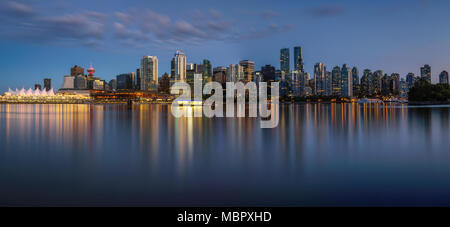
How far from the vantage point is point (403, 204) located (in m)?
7.66

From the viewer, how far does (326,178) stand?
10125 millimetres

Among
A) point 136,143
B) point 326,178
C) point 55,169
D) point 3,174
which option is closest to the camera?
point 326,178

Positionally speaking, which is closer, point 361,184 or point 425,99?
Result: point 361,184

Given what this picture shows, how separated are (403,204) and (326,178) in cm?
272

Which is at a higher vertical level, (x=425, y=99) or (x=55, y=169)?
(x=425, y=99)

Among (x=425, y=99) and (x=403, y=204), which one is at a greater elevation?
(x=425, y=99)

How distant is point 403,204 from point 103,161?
1154cm
